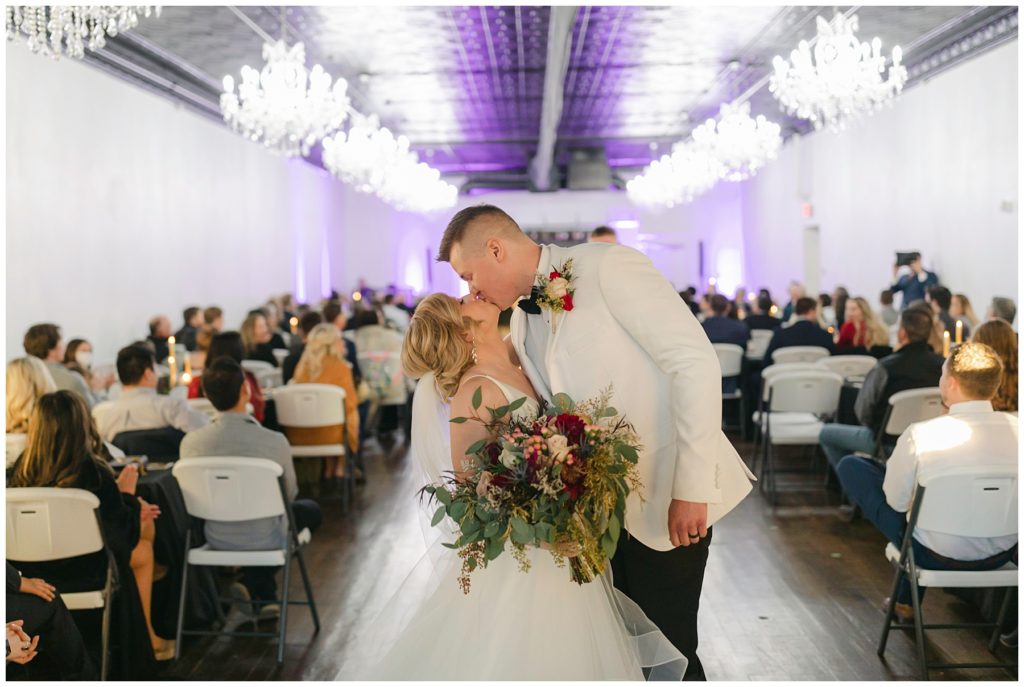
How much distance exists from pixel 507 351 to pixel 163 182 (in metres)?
11.2

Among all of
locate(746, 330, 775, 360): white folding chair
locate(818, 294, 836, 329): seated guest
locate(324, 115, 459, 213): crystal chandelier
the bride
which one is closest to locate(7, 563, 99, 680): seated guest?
the bride

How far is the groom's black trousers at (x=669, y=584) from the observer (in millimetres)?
2641

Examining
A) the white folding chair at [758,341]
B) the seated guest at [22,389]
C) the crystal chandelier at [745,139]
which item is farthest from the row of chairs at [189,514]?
the crystal chandelier at [745,139]

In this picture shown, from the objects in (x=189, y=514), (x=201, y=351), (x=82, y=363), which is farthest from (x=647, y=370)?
(x=201, y=351)

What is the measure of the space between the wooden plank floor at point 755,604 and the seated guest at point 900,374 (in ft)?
2.00

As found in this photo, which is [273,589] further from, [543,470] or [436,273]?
[436,273]

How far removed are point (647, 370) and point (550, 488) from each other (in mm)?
480

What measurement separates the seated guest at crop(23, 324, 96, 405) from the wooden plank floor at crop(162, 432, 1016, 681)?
1842 millimetres

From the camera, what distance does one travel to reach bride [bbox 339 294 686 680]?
8.23 ft

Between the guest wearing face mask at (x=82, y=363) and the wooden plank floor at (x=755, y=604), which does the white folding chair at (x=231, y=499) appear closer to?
the wooden plank floor at (x=755, y=604)

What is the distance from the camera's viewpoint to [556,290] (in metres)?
2.51

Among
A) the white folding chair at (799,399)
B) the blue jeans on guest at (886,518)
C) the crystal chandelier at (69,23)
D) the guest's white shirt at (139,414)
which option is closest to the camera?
the blue jeans on guest at (886,518)

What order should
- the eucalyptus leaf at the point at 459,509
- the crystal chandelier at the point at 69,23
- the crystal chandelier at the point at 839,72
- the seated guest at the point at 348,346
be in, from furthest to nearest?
the seated guest at the point at 348,346 → the crystal chandelier at the point at 839,72 → the crystal chandelier at the point at 69,23 → the eucalyptus leaf at the point at 459,509

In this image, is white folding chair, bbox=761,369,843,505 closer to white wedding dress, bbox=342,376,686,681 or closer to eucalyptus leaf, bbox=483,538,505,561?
white wedding dress, bbox=342,376,686,681
